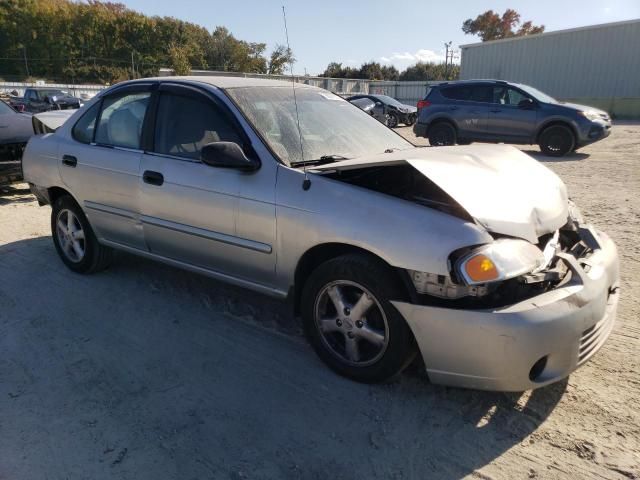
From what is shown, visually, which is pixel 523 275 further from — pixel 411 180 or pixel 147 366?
pixel 147 366

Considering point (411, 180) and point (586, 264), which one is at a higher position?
point (411, 180)

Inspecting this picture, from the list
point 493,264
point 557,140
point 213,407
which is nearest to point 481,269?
point 493,264

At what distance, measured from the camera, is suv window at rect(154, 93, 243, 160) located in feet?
11.6

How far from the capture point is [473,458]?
7.76 feet

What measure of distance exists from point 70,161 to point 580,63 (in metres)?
32.0

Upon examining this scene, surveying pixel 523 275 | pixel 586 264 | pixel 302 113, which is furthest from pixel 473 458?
pixel 302 113

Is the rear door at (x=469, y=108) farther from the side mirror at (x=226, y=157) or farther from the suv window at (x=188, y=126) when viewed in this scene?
the side mirror at (x=226, y=157)


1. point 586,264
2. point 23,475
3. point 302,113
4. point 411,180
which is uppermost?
point 302,113

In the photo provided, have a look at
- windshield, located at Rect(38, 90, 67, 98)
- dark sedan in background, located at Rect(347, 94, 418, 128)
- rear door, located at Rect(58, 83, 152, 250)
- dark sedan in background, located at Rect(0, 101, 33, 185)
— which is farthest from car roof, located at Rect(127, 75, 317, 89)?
windshield, located at Rect(38, 90, 67, 98)

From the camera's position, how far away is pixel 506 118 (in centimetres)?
1212

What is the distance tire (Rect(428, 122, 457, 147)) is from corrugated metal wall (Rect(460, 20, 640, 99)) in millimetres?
20877

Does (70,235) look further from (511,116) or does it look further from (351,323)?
(511,116)

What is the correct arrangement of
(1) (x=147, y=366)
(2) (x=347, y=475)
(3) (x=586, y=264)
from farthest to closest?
(1) (x=147, y=366) → (3) (x=586, y=264) → (2) (x=347, y=475)

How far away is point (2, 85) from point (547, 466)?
137 feet
